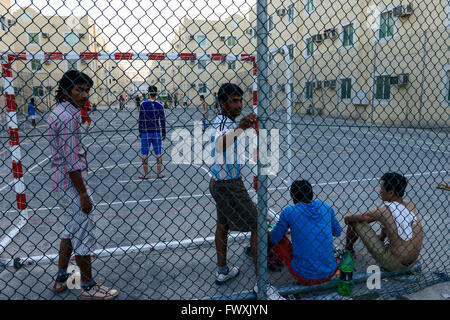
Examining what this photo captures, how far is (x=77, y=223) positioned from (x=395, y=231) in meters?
2.83

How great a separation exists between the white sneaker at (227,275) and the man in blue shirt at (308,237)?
0.58 meters

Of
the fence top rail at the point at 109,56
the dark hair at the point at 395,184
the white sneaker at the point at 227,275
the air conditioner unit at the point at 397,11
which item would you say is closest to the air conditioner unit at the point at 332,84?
the air conditioner unit at the point at 397,11

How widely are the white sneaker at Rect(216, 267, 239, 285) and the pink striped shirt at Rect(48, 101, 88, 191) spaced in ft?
5.11

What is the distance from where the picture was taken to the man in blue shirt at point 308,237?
→ 2.98 m

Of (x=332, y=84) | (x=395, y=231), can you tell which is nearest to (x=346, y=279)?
(x=395, y=231)

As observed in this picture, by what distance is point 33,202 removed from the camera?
5.91 m

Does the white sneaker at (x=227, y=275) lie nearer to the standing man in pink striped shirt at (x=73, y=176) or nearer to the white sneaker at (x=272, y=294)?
the white sneaker at (x=272, y=294)

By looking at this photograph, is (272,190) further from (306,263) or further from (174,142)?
(174,142)

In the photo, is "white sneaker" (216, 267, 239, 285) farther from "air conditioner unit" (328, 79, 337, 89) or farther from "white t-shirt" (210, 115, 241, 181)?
"air conditioner unit" (328, 79, 337, 89)

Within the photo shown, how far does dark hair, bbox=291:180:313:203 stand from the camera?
3.04 m

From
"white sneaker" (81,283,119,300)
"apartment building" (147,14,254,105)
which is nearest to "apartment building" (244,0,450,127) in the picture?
"apartment building" (147,14,254,105)

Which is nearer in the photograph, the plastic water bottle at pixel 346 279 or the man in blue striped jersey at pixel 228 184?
the man in blue striped jersey at pixel 228 184

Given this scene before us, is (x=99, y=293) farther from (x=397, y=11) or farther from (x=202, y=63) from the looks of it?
(x=397, y=11)

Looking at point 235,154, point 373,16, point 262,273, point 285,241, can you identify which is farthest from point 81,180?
point 373,16
